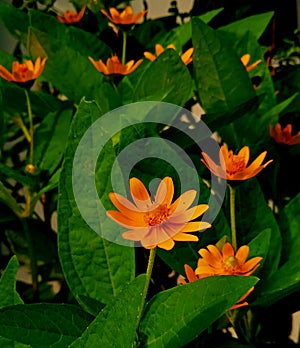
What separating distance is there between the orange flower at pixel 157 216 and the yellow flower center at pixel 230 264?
0.04m

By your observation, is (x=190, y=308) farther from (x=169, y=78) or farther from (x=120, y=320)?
(x=169, y=78)

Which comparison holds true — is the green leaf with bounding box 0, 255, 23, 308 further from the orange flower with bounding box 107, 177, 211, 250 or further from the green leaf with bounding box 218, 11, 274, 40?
the green leaf with bounding box 218, 11, 274, 40

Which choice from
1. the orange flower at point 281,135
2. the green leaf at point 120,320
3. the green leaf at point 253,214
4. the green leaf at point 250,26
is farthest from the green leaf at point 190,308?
the green leaf at point 250,26

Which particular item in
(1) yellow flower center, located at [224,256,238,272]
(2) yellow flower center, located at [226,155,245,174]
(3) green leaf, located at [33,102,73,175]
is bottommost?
(3) green leaf, located at [33,102,73,175]

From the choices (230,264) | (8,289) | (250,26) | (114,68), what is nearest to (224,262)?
(230,264)

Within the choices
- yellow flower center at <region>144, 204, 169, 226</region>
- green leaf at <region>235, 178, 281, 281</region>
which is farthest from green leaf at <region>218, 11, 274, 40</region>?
yellow flower center at <region>144, 204, 169, 226</region>

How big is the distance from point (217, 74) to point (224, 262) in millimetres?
201

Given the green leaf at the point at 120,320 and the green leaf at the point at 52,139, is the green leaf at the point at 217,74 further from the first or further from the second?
the green leaf at the point at 120,320

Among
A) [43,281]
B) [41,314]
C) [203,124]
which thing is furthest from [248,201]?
[43,281]

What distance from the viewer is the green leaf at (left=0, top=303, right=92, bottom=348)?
336 mm

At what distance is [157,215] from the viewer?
35 cm

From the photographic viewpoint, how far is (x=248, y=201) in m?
0.47

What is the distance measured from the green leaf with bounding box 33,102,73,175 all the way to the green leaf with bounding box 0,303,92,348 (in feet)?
0.77

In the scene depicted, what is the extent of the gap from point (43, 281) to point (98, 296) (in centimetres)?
34
